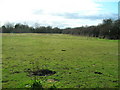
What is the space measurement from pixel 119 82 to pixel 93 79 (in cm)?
118

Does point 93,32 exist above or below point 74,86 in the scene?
above

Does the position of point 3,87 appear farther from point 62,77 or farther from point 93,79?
point 93,79

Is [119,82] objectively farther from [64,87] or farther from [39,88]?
[39,88]

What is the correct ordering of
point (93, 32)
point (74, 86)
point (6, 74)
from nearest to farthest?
1. point (74, 86)
2. point (6, 74)
3. point (93, 32)

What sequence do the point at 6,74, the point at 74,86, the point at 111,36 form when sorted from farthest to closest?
1. the point at 111,36
2. the point at 6,74
3. the point at 74,86

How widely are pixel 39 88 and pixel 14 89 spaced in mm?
1190

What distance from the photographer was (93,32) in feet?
248

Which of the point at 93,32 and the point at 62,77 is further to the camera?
the point at 93,32

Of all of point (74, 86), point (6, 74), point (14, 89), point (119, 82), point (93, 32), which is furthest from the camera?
point (93, 32)

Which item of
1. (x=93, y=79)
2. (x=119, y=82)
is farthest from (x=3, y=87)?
(x=119, y=82)

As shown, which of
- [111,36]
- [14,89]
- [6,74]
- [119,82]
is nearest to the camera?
[14,89]

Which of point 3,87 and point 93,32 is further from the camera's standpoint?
point 93,32

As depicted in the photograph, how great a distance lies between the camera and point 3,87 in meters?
5.59

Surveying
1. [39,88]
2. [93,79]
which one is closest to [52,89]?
[39,88]
